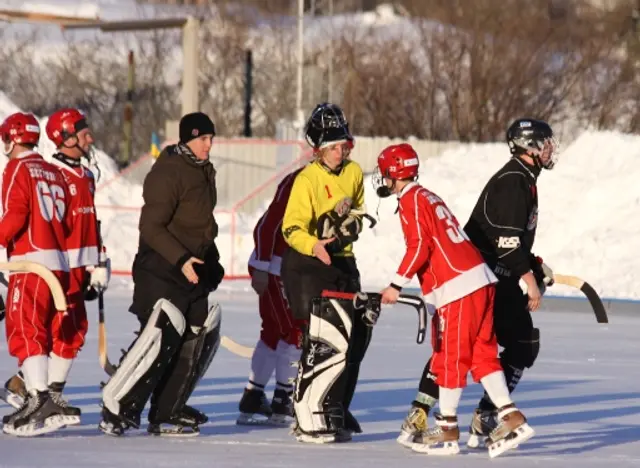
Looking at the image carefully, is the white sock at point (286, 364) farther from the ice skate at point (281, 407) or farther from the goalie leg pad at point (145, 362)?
the goalie leg pad at point (145, 362)

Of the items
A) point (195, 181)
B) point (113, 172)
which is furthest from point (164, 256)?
point (113, 172)

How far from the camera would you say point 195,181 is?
30.1 ft

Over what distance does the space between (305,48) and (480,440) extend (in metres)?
39.6

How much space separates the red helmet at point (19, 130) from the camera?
9422 millimetres

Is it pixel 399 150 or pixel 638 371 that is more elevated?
pixel 399 150

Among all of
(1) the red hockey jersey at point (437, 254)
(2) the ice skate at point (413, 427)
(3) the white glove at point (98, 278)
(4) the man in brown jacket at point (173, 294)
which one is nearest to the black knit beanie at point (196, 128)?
(4) the man in brown jacket at point (173, 294)

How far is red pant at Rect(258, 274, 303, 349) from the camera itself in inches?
391

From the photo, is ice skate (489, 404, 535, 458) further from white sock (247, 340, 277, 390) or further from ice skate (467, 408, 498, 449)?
white sock (247, 340, 277, 390)

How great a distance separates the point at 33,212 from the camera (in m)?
9.27

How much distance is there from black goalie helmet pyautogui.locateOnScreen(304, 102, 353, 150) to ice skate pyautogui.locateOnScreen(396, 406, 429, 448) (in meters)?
1.56

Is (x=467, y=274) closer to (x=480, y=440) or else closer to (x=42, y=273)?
(x=480, y=440)

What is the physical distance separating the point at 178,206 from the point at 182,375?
35.9 inches

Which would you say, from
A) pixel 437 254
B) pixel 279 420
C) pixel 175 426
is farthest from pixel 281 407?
pixel 437 254

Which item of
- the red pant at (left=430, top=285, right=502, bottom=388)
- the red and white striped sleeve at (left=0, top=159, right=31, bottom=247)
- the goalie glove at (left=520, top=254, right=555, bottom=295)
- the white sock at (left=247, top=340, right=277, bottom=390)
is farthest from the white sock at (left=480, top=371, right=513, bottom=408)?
the red and white striped sleeve at (left=0, top=159, right=31, bottom=247)
